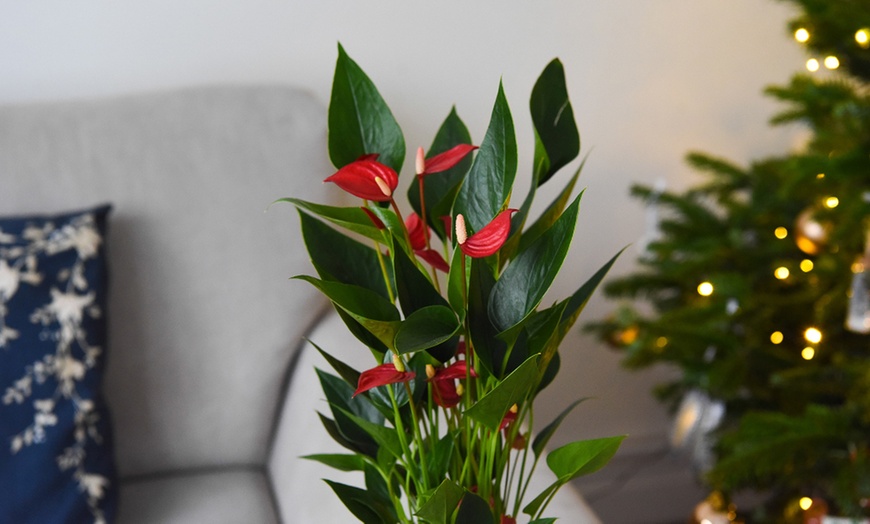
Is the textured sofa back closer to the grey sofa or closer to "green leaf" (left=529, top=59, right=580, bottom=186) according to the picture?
the grey sofa

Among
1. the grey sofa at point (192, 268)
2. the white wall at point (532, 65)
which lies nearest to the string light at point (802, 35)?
the white wall at point (532, 65)

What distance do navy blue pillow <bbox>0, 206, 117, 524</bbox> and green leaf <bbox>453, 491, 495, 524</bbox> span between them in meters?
0.60

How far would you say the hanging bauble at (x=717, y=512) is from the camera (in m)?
1.36

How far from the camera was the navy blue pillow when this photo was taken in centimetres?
95

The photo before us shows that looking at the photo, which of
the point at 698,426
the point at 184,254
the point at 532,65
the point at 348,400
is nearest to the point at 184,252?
the point at 184,254

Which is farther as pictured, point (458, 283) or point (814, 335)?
point (814, 335)

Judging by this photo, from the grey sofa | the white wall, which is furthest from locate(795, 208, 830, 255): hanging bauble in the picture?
the grey sofa

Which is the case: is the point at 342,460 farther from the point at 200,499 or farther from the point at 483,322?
the point at 200,499

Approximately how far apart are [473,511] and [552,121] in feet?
0.85

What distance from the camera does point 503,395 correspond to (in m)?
0.50

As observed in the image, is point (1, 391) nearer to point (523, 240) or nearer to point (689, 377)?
point (523, 240)

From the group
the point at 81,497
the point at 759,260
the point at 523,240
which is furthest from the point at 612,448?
the point at 759,260

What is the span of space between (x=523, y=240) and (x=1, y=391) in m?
0.67

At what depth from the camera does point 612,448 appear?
560 millimetres
